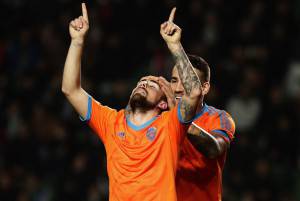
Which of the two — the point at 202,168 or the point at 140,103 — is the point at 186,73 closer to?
the point at 140,103

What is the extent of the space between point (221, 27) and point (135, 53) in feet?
4.26

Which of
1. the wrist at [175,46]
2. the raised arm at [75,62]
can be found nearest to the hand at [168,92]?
the wrist at [175,46]

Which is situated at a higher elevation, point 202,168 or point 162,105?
point 162,105

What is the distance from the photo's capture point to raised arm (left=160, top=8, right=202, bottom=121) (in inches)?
183

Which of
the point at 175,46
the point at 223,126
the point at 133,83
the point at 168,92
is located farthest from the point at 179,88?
the point at 133,83

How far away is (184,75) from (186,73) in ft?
0.06

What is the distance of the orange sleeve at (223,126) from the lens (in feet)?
16.9

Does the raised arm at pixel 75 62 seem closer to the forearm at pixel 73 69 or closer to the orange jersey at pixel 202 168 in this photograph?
the forearm at pixel 73 69

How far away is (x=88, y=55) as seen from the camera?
423 inches

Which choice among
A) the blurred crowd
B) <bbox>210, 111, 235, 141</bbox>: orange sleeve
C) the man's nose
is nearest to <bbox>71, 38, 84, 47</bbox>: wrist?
the man's nose

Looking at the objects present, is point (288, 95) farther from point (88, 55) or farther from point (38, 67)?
point (38, 67)

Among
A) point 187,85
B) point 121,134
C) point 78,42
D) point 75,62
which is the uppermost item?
point 78,42

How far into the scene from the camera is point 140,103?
493cm

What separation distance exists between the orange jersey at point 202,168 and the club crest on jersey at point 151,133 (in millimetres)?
358
